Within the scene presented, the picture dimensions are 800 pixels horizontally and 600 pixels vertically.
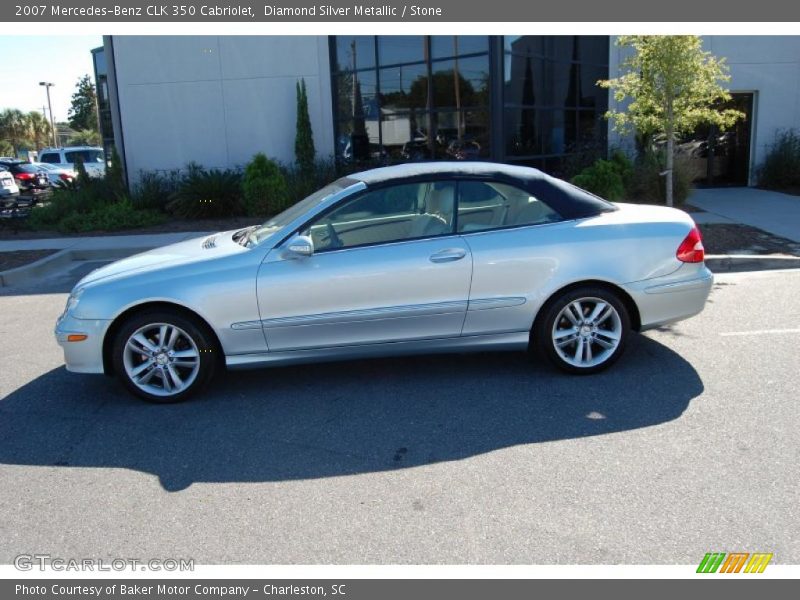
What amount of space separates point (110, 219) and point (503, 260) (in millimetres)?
11168

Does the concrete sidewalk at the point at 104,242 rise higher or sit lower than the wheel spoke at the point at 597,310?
lower

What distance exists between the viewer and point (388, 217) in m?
5.01

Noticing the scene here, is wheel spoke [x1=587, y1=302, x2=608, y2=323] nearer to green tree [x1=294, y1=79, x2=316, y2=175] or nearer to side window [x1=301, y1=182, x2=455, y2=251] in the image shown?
side window [x1=301, y1=182, x2=455, y2=251]

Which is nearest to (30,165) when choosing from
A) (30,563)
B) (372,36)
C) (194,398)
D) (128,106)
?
(128,106)

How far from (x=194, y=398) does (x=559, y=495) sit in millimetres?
2657

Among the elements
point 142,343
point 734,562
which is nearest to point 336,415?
point 142,343

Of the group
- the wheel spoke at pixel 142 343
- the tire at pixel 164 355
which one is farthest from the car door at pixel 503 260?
the wheel spoke at pixel 142 343

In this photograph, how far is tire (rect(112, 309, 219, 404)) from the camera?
472 cm

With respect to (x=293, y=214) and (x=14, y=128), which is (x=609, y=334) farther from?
(x=14, y=128)

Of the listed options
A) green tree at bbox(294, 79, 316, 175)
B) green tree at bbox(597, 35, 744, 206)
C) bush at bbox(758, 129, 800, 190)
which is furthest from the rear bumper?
bush at bbox(758, 129, 800, 190)

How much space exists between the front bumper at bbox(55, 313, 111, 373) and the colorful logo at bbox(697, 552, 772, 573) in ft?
12.5

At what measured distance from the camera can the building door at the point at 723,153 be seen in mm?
17531

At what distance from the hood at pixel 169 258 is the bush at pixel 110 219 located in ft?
29.9

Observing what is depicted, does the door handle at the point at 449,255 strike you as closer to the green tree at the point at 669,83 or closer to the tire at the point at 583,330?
the tire at the point at 583,330
